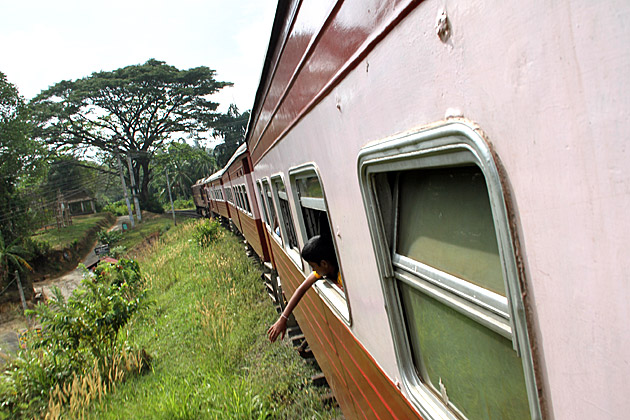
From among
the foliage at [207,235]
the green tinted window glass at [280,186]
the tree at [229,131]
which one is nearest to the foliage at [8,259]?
the foliage at [207,235]

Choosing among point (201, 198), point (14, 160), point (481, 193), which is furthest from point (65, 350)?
point (201, 198)

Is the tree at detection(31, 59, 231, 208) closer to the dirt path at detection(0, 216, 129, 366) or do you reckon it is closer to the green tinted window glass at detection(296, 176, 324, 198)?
the dirt path at detection(0, 216, 129, 366)

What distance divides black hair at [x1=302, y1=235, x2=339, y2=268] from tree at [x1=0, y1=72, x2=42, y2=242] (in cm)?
2624

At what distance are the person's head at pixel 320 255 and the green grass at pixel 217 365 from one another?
5.80ft

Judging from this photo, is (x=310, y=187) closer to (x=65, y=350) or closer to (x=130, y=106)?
(x=65, y=350)

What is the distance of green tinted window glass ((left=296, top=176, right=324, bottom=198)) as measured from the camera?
2.33 metres

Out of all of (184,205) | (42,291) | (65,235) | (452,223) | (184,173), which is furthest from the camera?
(184,173)

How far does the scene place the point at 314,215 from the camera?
3137mm

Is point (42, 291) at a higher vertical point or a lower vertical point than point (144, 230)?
lower

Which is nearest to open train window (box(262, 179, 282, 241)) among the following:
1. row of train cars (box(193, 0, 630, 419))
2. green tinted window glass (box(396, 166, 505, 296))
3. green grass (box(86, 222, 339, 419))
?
green grass (box(86, 222, 339, 419))

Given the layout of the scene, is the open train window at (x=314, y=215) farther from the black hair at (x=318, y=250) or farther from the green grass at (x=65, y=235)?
the green grass at (x=65, y=235)

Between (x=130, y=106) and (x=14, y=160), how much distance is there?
10.4m

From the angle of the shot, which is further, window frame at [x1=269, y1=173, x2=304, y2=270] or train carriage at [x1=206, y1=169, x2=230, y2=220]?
train carriage at [x1=206, y1=169, x2=230, y2=220]

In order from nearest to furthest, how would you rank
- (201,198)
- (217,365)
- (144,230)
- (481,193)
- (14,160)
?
(481,193)
(217,365)
(14,160)
(201,198)
(144,230)
